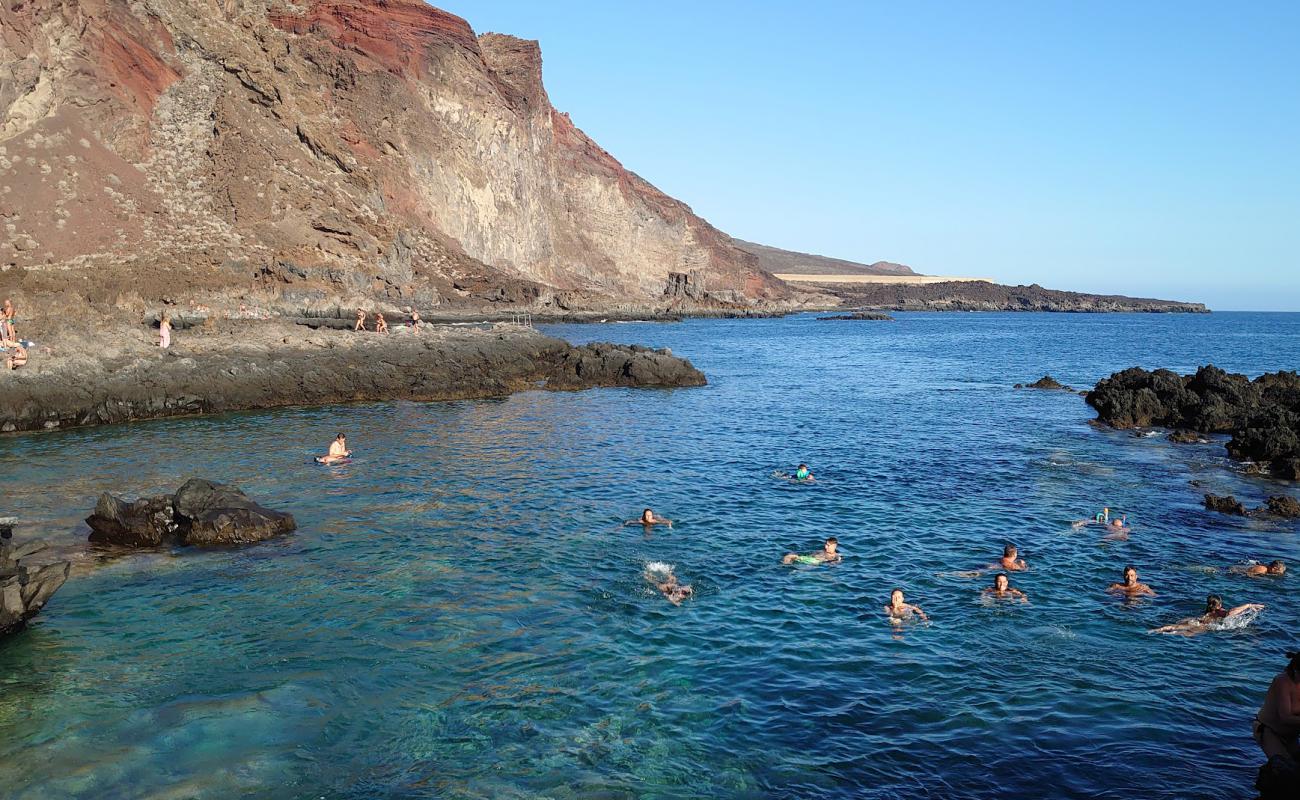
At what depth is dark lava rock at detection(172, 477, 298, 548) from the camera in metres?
15.8

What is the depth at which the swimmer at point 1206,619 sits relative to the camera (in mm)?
12617

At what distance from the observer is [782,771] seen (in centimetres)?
894

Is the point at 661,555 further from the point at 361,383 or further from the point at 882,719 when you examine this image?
the point at 361,383

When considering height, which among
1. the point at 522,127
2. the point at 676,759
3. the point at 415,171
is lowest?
the point at 676,759

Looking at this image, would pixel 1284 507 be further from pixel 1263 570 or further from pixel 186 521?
pixel 186 521

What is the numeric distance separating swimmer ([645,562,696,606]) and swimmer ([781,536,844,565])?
224cm

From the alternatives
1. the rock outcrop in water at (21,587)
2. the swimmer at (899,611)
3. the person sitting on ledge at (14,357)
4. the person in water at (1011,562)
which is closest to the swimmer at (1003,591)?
the person in water at (1011,562)

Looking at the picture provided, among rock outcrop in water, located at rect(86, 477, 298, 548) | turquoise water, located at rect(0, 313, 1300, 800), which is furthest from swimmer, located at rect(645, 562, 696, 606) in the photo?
rock outcrop in water, located at rect(86, 477, 298, 548)

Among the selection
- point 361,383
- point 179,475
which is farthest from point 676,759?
point 361,383

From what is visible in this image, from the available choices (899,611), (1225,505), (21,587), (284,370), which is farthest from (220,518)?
(1225,505)

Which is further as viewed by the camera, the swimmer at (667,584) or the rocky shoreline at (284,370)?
the rocky shoreline at (284,370)

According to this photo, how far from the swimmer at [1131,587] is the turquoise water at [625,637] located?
38cm

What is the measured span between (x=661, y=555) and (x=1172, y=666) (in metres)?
8.12

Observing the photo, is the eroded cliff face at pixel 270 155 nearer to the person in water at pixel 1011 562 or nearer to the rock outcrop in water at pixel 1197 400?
the person in water at pixel 1011 562
